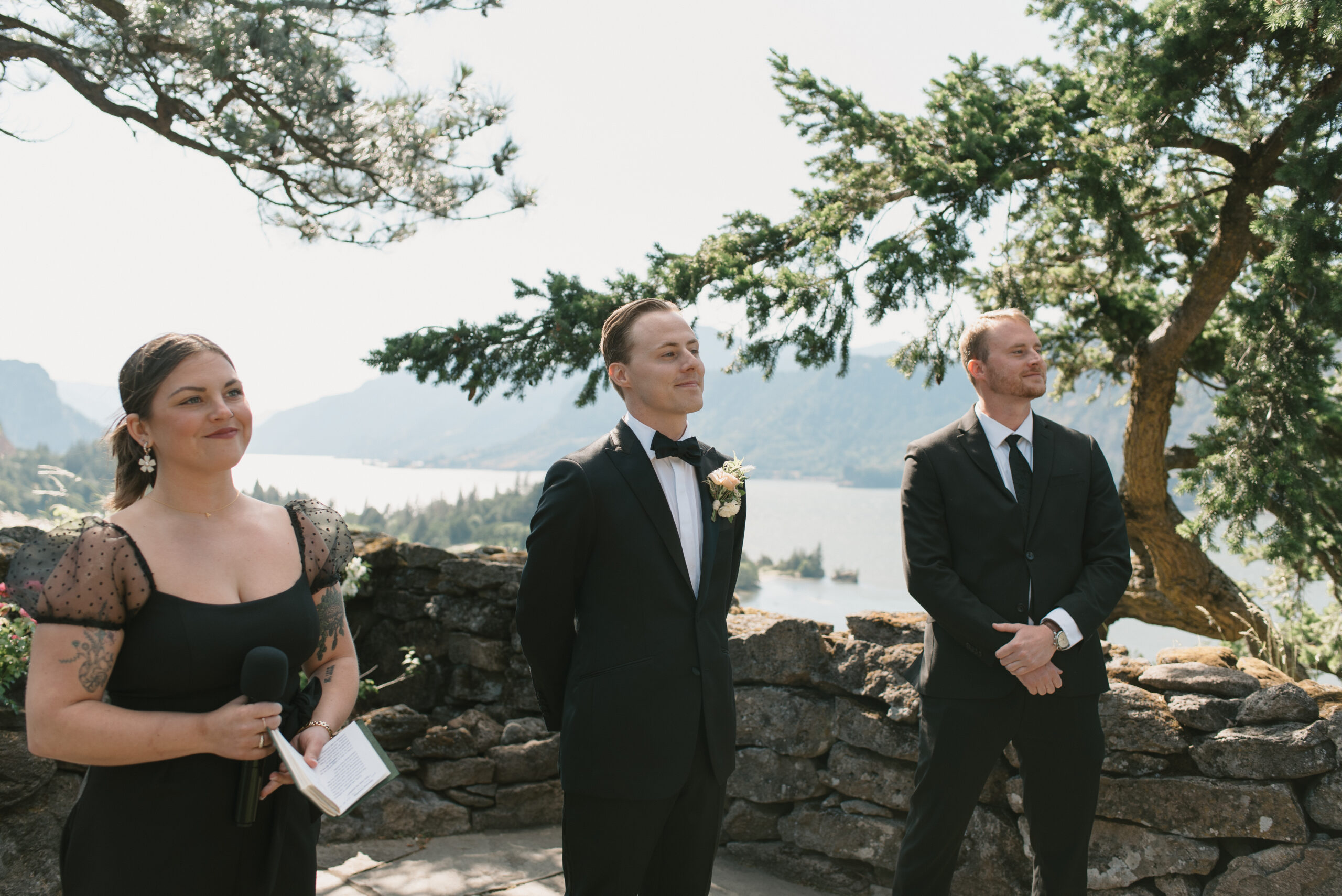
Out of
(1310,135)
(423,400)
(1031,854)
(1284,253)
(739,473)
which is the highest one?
(423,400)

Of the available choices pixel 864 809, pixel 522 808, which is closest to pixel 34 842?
pixel 522 808

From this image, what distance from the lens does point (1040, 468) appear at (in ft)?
7.78

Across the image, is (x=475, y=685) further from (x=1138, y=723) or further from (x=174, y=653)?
(x=174, y=653)

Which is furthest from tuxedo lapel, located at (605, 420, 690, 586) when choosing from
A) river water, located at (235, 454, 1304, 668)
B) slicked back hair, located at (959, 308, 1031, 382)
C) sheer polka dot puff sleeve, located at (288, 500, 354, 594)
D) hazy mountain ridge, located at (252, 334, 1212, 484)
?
hazy mountain ridge, located at (252, 334, 1212, 484)

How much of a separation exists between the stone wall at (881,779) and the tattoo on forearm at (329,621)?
1.85 m

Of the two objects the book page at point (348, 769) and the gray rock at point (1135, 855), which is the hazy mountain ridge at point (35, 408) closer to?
the book page at point (348, 769)

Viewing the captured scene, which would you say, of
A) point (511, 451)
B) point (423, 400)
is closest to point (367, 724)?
point (511, 451)

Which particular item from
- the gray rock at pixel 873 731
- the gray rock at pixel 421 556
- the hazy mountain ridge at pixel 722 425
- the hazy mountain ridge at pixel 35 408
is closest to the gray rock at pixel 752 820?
the gray rock at pixel 873 731

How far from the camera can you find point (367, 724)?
365 centimetres

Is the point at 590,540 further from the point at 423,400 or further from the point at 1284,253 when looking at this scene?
the point at 423,400

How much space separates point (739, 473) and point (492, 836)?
235cm

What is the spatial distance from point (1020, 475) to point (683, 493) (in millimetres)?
1005

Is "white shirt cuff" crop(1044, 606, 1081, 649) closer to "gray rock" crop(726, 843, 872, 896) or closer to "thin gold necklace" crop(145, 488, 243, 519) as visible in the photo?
"gray rock" crop(726, 843, 872, 896)

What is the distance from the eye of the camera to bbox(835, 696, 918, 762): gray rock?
297cm
